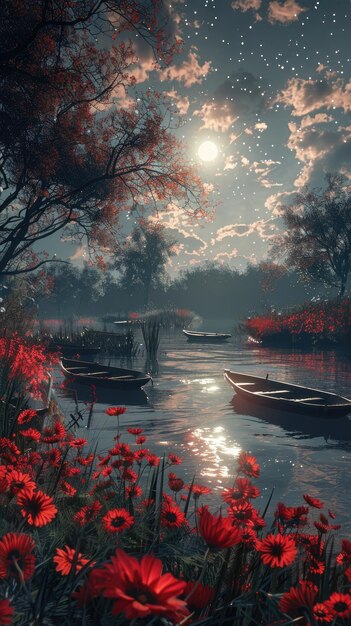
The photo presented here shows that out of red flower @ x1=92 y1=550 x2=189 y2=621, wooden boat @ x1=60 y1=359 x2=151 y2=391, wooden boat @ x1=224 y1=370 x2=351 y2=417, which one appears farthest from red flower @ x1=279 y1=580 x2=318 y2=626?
wooden boat @ x1=60 y1=359 x2=151 y2=391

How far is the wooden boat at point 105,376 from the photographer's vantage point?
17.6 metres

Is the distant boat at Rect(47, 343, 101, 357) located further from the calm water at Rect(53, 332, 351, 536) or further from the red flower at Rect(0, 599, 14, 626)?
the red flower at Rect(0, 599, 14, 626)

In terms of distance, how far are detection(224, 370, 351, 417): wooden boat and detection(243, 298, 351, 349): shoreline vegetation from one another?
72.5 feet

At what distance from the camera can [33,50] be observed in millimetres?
11273

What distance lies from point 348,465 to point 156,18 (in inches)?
360

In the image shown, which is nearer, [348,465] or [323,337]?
[348,465]

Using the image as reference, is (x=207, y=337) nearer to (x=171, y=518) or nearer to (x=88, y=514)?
(x=88, y=514)

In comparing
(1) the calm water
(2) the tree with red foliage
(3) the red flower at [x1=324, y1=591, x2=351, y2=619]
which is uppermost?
(2) the tree with red foliage

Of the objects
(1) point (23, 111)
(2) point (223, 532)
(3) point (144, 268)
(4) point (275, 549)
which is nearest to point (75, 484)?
(4) point (275, 549)

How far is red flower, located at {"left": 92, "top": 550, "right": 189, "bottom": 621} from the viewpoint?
1083mm

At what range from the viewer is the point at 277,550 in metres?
2.21

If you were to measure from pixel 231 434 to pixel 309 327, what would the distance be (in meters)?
27.7

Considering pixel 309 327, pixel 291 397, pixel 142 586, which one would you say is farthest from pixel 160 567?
→ pixel 309 327

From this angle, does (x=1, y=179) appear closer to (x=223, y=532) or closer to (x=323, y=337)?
(x=223, y=532)
